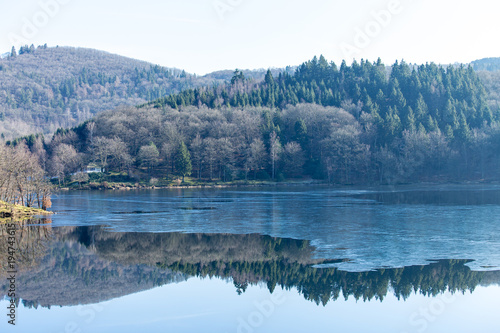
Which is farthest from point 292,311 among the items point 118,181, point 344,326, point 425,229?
point 118,181

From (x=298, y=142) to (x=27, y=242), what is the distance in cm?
9244

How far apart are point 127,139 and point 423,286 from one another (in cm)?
10616

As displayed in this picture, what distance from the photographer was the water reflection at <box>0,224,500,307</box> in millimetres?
20250

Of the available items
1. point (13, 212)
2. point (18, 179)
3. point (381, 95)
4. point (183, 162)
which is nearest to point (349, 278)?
point (13, 212)

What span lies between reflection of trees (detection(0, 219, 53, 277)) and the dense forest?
65771 millimetres

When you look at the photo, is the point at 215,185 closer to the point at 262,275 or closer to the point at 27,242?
the point at 27,242

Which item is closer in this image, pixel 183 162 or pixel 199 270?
pixel 199 270

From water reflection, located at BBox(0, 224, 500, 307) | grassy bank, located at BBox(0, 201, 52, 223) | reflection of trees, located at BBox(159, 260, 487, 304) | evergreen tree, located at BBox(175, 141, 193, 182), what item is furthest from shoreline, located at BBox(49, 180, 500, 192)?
reflection of trees, located at BBox(159, 260, 487, 304)

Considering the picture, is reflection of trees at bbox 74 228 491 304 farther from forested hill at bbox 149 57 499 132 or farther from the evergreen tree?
forested hill at bbox 149 57 499 132

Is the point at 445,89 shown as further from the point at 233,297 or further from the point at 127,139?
the point at 233,297

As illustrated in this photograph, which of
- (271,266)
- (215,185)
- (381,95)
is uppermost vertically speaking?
(381,95)

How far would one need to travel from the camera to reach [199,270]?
79.9 feet

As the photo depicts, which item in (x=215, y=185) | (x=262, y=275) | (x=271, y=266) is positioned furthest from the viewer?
(x=215, y=185)

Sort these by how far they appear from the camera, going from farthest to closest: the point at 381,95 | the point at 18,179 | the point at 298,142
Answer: the point at 381,95 < the point at 298,142 < the point at 18,179
